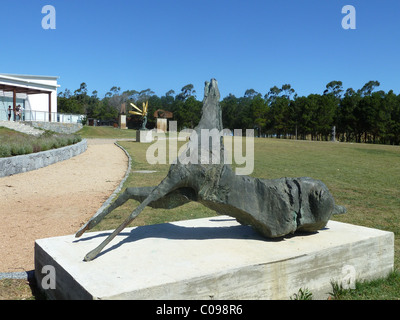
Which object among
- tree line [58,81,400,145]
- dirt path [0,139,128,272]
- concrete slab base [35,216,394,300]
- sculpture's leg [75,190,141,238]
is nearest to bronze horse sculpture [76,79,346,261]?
sculpture's leg [75,190,141,238]

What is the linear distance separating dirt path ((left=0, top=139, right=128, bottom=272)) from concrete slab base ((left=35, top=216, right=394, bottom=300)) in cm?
141

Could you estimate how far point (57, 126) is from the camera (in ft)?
112

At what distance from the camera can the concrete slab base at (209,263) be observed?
2855 millimetres

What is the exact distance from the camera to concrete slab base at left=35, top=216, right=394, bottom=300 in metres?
2.86

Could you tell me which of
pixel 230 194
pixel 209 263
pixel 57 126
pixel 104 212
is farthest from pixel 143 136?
pixel 209 263

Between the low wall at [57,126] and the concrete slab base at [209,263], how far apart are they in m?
30.4

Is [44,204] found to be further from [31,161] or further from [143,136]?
[143,136]

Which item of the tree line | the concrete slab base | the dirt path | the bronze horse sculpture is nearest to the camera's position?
the concrete slab base

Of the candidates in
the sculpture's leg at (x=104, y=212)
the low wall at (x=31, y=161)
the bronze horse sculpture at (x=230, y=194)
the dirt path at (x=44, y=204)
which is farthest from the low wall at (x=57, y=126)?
the bronze horse sculpture at (x=230, y=194)

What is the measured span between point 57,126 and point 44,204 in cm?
2862

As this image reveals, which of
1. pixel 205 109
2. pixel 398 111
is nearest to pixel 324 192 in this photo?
pixel 205 109

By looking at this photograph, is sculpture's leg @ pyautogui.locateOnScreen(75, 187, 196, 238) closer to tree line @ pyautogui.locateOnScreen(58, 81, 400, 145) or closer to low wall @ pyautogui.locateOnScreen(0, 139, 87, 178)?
low wall @ pyautogui.locateOnScreen(0, 139, 87, 178)
